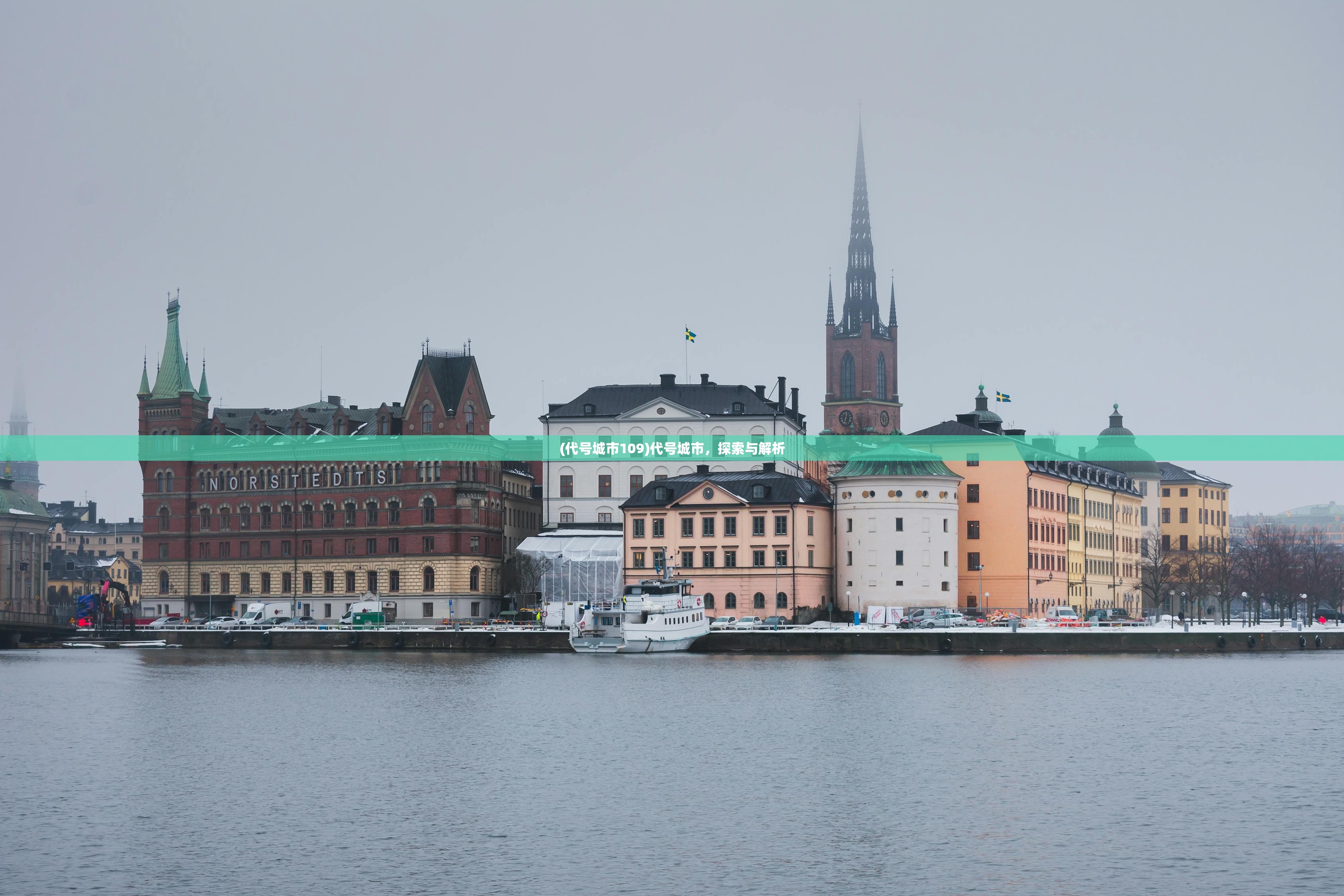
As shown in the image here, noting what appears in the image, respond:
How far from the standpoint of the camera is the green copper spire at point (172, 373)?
522 feet

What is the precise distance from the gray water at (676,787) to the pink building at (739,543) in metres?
43.4

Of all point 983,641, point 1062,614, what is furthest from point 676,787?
point 1062,614

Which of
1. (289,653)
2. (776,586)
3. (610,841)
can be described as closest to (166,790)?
(610,841)

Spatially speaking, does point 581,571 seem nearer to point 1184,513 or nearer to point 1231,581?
point 1231,581

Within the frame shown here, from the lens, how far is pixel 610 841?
4297 centimetres

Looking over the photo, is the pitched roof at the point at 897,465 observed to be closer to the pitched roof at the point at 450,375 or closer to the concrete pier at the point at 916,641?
the concrete pier at the point at 916,641

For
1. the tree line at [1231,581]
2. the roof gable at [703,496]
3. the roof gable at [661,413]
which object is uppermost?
the roof gable at [661,413]

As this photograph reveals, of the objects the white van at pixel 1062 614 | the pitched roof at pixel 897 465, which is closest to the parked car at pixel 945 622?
the white van at pixel 1062 614

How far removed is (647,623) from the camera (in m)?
115

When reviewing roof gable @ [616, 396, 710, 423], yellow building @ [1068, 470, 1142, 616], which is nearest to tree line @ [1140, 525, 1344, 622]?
yellow building @ [1068, 470, 1142, 616]

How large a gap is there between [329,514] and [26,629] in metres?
27.3

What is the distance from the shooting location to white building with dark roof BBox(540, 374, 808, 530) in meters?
151

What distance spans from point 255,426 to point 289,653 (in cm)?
3568

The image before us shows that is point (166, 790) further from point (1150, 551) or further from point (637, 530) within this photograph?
point (1150, 551)
